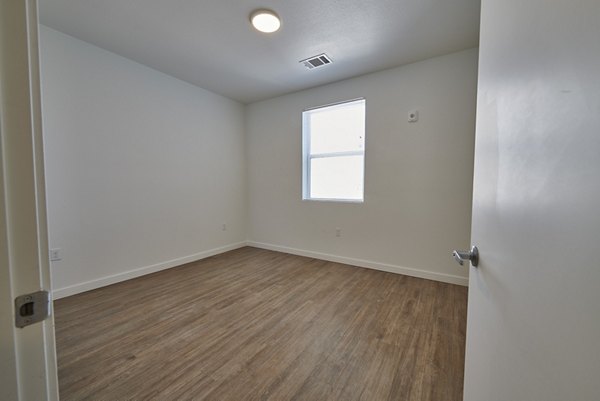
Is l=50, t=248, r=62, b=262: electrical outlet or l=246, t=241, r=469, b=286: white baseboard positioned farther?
l=246, t=241, r=469, b=286: white baseboard

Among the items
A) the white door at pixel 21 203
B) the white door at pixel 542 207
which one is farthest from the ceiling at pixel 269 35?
the white door at pixel 21 203

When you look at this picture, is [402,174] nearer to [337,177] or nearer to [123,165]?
[337,177]

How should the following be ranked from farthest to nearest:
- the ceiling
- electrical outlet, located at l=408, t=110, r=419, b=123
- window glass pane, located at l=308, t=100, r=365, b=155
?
window glass pane, located at l=308, t=100, r=365, b=155 < electrical outlet, located at l=408, t=110, r=419, b=123 < the ceiling

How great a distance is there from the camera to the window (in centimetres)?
327

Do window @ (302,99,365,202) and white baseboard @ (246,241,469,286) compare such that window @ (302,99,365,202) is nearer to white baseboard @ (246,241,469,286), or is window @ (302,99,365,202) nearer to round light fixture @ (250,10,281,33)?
white baseboard @ (246,241,469,286)

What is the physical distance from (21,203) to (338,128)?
3.44m

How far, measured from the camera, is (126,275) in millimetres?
2746

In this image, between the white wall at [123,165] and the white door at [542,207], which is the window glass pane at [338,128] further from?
the white door at [542,207]

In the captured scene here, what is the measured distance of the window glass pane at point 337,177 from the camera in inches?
130

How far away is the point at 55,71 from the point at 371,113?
3.47 metres

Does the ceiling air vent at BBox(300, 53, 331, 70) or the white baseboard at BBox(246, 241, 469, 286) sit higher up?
the ceiling air vent at BBox(300, 53, 331, 70)

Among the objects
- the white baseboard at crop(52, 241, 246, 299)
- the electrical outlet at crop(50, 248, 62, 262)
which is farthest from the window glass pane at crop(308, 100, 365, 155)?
the electrical outlet at crop(50, 248, 62, 262)

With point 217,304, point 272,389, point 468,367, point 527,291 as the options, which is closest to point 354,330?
point 272,389

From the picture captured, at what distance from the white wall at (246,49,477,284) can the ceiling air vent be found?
0.58 m
